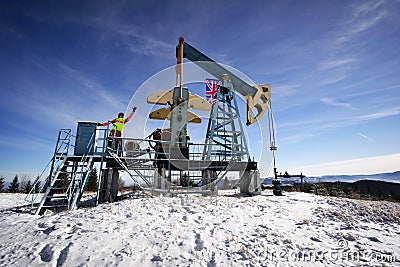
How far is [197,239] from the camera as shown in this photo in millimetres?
3465

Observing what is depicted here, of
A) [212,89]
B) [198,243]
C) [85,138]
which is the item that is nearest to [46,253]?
[198,243]

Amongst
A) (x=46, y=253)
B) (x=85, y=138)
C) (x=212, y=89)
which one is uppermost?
(x=212, y=89)

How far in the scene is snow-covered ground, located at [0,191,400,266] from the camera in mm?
2859

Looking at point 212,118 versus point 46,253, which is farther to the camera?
point 212,118

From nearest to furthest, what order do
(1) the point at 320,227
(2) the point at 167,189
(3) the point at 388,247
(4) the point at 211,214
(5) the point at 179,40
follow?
1. (3) the point at 388,247
2. (1) the point at 320,227
3. (4) the point at 211,214
4. (2) the point at 167,189
5. (5) the point at 179,40

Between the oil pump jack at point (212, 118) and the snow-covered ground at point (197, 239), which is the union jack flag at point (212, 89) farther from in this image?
the snow-covered ground at point (197, 239)

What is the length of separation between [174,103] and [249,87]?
4.76 m

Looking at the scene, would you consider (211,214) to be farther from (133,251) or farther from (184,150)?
(184,150)

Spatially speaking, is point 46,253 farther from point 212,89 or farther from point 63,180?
point 212,89

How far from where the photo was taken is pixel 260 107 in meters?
11.5

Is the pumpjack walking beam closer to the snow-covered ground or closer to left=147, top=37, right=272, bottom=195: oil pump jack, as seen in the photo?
left=147, top=37, right=272, bottom=195: oil pump jack

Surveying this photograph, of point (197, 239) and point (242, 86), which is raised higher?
point (242, 86)

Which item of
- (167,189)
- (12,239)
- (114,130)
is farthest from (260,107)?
(12,239)

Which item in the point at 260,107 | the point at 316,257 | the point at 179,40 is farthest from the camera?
the point at 260,107
